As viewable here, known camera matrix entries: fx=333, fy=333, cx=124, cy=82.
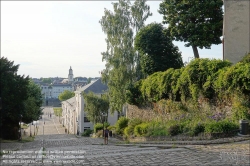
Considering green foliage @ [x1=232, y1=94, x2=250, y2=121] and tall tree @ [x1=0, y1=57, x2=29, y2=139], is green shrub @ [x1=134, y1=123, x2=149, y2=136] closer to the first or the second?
green foliage @ [x1=232, y1=94, x2=250, y2=121]

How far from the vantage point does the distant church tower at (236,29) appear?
1081 inches

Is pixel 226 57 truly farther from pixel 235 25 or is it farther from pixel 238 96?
pixel 238 96

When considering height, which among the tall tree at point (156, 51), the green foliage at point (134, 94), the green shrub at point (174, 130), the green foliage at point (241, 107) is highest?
the tall tree at point (156, 51)

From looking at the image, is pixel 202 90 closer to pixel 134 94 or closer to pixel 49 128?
pixel 134 94

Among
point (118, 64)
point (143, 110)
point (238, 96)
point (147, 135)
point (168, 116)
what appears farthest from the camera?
point (118, 64)

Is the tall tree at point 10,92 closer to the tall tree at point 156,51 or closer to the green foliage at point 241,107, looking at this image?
the tall tree at point 156,51

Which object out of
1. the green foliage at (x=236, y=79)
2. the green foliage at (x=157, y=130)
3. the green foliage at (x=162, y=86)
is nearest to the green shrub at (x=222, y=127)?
the green foliage at (x=236, y=79)

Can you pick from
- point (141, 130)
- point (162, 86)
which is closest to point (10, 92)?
point (141, 130)

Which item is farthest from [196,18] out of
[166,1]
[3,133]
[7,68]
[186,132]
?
[3,133]

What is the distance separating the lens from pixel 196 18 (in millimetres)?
31500

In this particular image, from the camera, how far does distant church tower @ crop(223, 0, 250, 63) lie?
27469mm

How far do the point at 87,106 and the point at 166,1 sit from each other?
70.9 feet

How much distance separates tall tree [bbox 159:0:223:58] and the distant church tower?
2636mm

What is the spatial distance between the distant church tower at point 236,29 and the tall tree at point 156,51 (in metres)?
7.26
